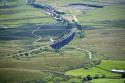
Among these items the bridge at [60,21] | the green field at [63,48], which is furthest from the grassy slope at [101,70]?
the bridge at [60,21]

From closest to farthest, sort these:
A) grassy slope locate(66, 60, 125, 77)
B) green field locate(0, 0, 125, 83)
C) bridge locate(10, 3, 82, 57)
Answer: grassy slope locate(66, 60, 125, 77) → green field locate(0, 0, 125, 83) → bridge locate(10, 3, 82, 57)

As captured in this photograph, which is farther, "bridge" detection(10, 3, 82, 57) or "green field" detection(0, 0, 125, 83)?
"bridge" detection(10, 3, 82, 57)

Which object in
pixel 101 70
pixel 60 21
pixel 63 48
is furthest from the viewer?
pixel 60 21

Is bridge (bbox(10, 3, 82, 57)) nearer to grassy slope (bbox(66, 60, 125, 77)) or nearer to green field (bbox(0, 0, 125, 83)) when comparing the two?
green field (bbox(0, 0, 125, 83))

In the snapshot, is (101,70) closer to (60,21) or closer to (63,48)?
(63,48)

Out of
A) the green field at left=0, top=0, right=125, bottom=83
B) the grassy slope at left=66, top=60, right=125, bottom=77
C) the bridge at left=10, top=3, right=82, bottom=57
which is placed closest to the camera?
the grassy slope at left=66, top=60, right=125, bottom=77

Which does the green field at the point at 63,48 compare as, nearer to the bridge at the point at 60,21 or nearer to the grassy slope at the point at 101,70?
the grassy slope at the point at 101,70

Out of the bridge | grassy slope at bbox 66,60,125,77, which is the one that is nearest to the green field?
grassy slope at bbox 66,60,125,77

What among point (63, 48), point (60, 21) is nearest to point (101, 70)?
point (63, 48)

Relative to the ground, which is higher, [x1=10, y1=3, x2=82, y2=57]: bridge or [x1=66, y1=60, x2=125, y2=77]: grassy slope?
[x1=10, y1=3, x2=82, y2=57]: bridge
